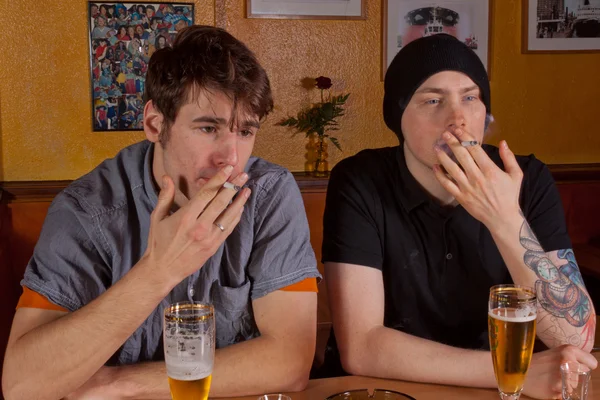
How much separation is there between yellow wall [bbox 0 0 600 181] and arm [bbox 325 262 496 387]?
7.44 feet

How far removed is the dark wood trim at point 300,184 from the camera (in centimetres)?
366

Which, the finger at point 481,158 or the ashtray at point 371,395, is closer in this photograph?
the ashtray at point 371,395

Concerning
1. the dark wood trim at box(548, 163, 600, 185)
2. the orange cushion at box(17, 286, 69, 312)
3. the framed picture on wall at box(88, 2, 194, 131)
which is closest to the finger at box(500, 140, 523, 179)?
the orange cushion at box(17, 286, 69, 312)

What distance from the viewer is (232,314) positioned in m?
1.69

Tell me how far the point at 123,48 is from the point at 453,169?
2.56 meters

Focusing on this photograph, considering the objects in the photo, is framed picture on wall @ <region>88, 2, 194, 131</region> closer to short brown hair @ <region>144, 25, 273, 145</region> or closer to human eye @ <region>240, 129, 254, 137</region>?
short brown hair @ <region>144, 25, 273, 145</region>

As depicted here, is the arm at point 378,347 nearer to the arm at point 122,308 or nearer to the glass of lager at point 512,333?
the glass of lager at point 512,333

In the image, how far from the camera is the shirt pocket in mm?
1676

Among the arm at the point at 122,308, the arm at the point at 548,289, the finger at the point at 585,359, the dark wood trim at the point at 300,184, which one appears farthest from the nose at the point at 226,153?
the dark wood trim at the point at 300,184

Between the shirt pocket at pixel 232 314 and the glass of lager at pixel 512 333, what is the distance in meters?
0.65

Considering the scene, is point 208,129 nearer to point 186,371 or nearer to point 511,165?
point 186,371

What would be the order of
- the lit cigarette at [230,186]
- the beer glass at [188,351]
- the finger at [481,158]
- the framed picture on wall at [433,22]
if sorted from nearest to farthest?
the beer glass at [188,351] < the lit cigarette at [230,186] < the finger at [481,158] < the framed picture on wall at [433,22]

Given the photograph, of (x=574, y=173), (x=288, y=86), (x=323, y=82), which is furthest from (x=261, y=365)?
(x=574, y=173)

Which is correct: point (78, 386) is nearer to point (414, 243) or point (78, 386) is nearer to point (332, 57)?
point (414, 243)
